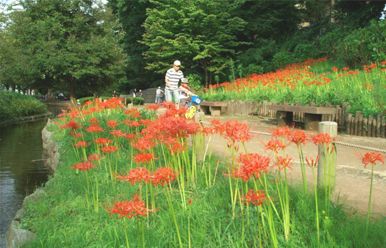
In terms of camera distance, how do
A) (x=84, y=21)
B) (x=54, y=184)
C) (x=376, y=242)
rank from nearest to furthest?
1. (x=376, y=242)
2. (x=54, y=184)
3. (x=84, y=21)

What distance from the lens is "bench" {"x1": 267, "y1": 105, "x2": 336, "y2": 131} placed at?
26.1 feet

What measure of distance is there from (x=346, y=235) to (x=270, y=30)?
2195cm

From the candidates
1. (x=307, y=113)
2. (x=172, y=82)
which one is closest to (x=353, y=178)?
(x=307, y=113)

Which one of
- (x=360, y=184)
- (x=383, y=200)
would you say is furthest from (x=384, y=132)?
(x=383, y=200)

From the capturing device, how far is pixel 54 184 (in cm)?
532

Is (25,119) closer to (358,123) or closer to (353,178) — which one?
(358,123)

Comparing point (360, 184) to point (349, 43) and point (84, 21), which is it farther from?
point (84, 21)

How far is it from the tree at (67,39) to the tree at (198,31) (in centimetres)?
797

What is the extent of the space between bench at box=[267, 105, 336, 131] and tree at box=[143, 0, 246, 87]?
12.1 m

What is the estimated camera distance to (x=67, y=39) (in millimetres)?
29219

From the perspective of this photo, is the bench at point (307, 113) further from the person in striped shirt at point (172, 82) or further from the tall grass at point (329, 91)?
the person in striped shirt at point (172, 82)

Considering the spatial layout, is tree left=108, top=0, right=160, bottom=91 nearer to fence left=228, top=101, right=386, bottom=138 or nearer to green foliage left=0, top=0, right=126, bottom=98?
green foliage left=0, top=0, right=126, bottom=98

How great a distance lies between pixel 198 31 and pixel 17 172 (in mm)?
16048

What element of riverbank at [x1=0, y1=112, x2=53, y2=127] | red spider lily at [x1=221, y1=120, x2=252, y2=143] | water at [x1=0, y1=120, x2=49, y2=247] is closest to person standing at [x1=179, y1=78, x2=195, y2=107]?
water at [x1=0, y1=120, x2=49, y2=247]
